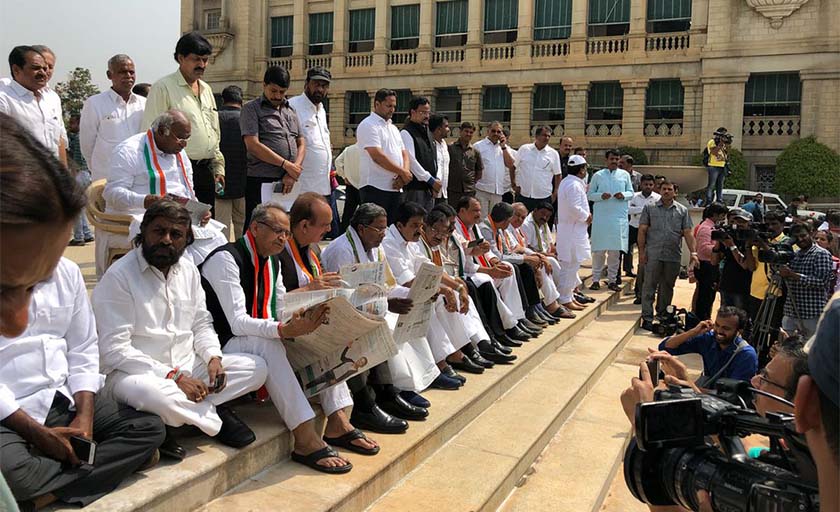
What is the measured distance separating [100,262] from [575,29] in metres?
27.8

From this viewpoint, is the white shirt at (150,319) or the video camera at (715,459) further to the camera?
the white shirt at (150,319)

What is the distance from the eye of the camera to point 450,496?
3.79 meters

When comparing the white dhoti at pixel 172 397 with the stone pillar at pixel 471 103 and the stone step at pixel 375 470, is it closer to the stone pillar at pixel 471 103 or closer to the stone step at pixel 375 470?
the stone step at pixel 375 470

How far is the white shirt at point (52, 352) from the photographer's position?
2775 mm

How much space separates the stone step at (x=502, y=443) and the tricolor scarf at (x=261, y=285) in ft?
3.99

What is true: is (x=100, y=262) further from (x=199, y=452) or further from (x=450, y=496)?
(x=450, y=496)

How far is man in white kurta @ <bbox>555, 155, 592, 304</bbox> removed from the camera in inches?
367

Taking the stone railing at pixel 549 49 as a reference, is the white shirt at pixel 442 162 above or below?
below

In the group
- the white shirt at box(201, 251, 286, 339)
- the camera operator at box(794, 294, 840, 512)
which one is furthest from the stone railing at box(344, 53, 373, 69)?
the camera operator at box(794, 294, 840, 512)

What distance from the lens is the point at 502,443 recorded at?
4.64 meters

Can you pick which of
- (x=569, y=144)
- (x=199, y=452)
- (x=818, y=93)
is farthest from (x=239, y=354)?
(x=818, y=93)

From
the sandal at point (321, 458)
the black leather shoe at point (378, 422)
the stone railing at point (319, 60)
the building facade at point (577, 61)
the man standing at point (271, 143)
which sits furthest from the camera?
the stone railing at point (319, 60)

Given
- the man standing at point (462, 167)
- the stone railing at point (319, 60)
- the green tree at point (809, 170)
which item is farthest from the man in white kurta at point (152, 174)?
the stone railing at point (319, 60)

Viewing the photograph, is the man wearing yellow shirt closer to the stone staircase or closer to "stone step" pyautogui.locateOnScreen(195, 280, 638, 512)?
the stone staircase
